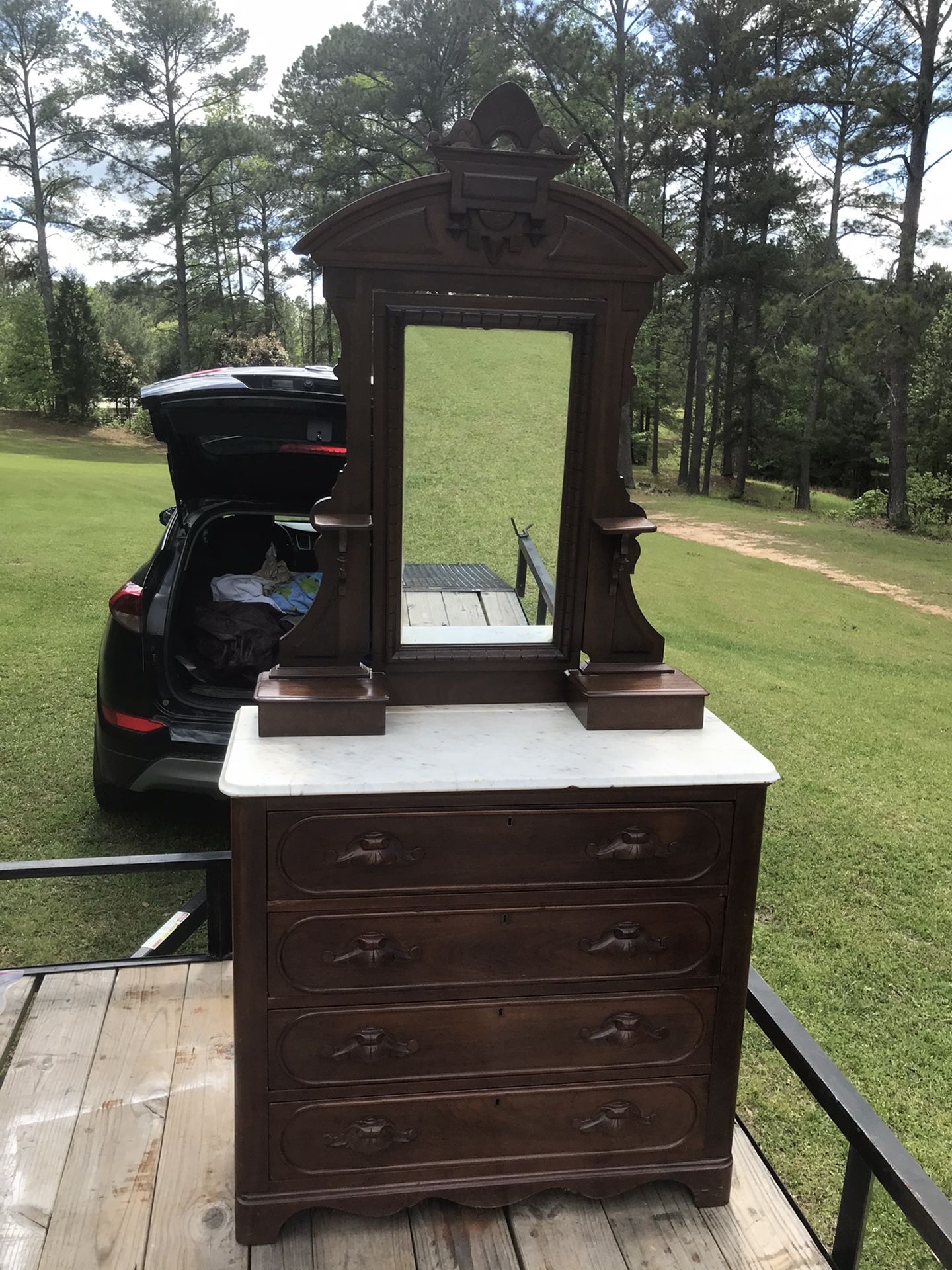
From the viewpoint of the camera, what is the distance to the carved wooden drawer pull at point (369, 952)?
1614 mm

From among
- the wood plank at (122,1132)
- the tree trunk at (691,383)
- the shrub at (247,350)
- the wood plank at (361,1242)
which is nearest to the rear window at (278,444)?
the wood plank at (122,1132)

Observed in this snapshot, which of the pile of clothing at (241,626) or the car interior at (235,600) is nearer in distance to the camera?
the car interior at (235,600)

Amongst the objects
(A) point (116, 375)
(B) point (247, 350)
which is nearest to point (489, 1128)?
(B) point (247, 350)

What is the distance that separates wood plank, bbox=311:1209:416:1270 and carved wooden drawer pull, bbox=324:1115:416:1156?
0.16m

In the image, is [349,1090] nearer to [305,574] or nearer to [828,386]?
[305,574]

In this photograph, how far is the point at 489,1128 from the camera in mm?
1735

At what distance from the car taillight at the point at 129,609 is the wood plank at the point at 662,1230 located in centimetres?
234

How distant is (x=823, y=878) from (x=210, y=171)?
80.4ft

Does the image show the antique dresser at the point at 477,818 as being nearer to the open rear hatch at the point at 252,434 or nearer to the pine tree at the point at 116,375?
the open rear hatch at the point at 252,434

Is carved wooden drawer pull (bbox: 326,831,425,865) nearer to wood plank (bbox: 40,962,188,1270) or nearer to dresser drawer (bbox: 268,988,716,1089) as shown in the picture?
dresser drawer (bbox: 268,988,716,1089)

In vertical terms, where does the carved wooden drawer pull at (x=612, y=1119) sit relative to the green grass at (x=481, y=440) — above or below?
below

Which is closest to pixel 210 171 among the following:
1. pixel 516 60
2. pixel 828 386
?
pixel 516 60

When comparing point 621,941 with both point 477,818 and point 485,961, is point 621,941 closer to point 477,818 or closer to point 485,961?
point 485,961

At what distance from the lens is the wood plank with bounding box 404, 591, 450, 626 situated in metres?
1.93
